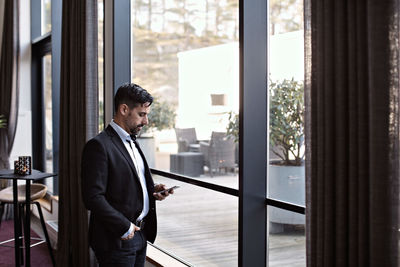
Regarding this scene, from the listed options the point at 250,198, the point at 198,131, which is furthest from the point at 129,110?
the point at 198,131

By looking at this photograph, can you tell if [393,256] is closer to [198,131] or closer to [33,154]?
[198,131]

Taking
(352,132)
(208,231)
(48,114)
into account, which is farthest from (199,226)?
(48,114)

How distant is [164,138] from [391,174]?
9.60 feet

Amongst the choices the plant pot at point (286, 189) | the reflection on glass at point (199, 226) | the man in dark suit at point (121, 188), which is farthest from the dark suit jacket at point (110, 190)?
the reflection on glass at point (199, 226)

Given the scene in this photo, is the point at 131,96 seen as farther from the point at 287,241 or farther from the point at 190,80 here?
the point at 190,80

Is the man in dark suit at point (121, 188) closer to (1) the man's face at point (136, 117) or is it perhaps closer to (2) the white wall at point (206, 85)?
(1) the man's face at point (136, 117)

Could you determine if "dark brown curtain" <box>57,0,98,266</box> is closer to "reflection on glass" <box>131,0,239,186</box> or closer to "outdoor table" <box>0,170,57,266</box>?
"outdoor table" <box>0,170,57,266</box>

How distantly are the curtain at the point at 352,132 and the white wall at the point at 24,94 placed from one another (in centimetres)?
597

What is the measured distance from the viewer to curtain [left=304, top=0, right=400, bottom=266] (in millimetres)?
1729

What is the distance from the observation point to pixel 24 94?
732 centimetres

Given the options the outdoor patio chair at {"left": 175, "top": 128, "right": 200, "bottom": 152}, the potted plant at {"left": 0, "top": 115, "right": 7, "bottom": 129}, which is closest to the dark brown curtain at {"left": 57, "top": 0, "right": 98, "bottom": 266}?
the outdoor patio chair at {"left": 175, "top": 128, "right": 200, "bottom": 152}

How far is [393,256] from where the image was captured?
1.74 m

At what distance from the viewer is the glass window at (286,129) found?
9.07ft

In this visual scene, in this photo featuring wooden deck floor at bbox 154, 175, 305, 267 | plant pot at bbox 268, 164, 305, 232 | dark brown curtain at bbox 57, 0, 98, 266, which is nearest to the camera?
plant pot at bbox 268, 164, 305, 232
